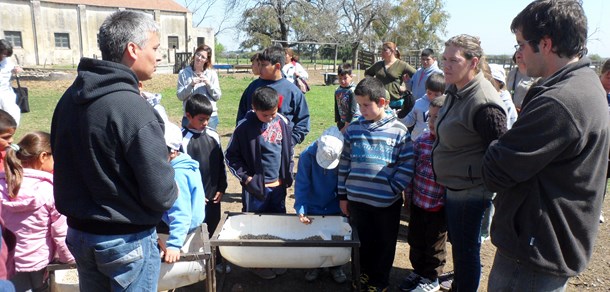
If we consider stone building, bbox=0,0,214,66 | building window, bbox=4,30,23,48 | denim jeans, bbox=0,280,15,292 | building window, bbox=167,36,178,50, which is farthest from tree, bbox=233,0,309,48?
denim jeans, bbox=0,280,15,292

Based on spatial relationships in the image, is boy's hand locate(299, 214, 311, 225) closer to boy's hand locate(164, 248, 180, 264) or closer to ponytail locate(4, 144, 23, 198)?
boy's hand locate(164, 248, 180, 264)

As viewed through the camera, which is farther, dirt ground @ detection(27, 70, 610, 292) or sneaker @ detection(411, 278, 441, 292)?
dirt ground @ detection(27, 70, 610, 292)

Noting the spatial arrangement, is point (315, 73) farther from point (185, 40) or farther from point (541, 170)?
point (541, 170)

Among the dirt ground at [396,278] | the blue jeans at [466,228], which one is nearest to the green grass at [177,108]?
the dirt ground at [396,278]

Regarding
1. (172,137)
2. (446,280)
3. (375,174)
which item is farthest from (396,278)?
(172,137)

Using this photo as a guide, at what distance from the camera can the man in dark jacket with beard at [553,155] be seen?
4.96ft

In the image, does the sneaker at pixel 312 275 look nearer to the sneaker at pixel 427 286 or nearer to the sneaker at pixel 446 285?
the sneaker at pixel 427 286

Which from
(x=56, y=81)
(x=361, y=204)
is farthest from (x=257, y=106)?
(x=56, y=81)

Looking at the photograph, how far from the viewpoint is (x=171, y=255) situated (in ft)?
8.38

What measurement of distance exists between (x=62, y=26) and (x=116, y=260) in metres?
43.7

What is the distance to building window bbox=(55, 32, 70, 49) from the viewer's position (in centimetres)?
3922

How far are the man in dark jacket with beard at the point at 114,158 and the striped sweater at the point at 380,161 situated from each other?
143 cm

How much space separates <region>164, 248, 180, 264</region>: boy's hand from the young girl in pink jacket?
57 cm

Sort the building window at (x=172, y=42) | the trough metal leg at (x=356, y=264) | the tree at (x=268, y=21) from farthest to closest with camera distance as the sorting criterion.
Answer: the building window at (x=172, y=42), the tree at (x=268, y=21), the trough metal leg at (x=356, y=264)
